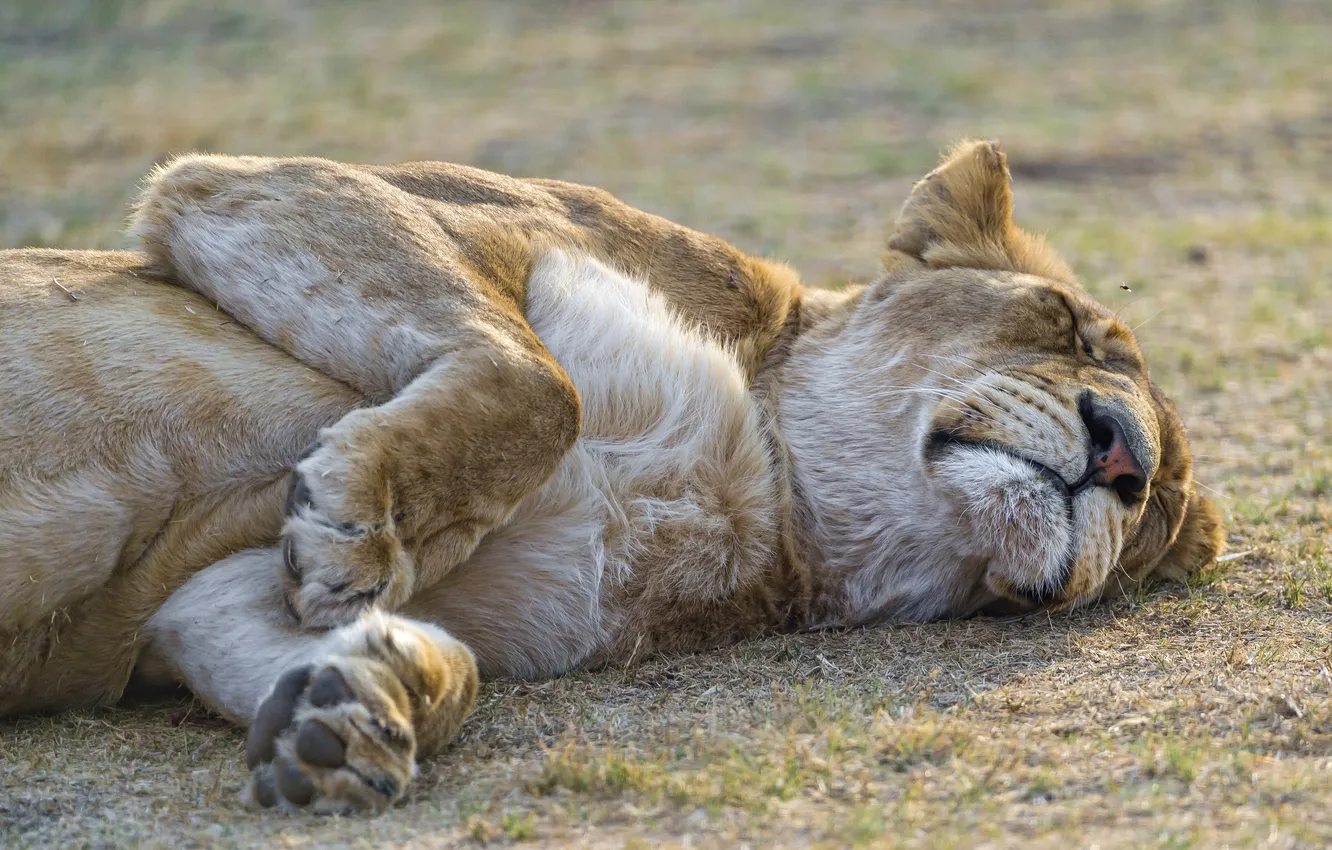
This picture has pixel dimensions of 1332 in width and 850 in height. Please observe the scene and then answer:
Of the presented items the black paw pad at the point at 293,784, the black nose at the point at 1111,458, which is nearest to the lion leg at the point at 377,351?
the black paw pad at the point at 293,784

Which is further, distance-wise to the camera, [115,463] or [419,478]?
[115,463]

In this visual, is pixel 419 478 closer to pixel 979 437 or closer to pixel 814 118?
pixel 979 437

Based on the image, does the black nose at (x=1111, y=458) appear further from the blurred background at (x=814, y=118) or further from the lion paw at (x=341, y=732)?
the blurred background at (x=814, y=118)

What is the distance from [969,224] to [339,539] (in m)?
2.21

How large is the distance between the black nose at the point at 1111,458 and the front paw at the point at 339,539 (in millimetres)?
1645

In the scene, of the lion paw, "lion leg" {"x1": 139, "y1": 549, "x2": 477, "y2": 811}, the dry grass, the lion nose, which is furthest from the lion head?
the lion paw

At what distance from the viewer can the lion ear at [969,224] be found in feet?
14.2

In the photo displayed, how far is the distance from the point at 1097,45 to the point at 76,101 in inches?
346

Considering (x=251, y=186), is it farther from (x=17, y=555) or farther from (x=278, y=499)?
(x=17, y=555)

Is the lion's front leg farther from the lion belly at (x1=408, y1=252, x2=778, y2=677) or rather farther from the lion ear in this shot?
the lion ear

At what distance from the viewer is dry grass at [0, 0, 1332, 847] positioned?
270 cm

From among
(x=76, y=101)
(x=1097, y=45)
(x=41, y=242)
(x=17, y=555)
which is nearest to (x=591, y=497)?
(x=17, y=555)

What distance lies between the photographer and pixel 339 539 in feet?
9.69

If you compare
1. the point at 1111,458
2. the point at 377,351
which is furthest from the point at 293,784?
the point at 1111,458
